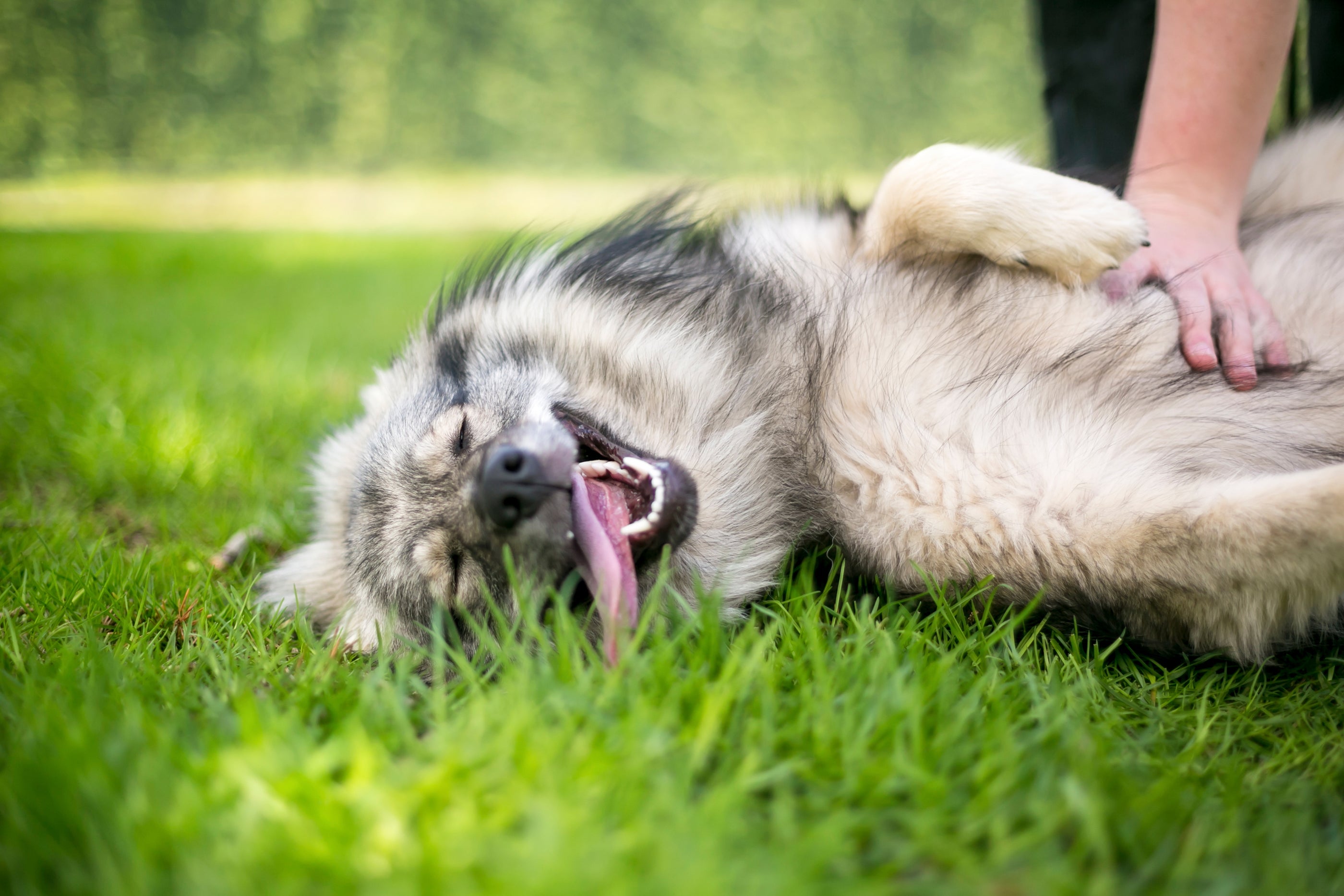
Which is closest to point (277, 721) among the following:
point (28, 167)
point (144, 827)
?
point (144, 827)

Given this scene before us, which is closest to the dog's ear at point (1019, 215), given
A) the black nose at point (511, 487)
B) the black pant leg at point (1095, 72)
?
the black pant leg at point (1095, 72)

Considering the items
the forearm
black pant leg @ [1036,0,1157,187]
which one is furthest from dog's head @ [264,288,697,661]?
black pant leg @ [1036,0,1157,187]

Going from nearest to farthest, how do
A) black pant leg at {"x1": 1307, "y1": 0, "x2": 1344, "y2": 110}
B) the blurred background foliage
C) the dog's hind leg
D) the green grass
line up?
the green grass
the dog's hind leg
black pant leg at {"x1": 1307, "y1": 0, "x2": 1344, "y2": 110}
the blurred background foliage

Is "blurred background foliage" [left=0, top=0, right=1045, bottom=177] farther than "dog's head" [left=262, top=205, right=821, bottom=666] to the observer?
Yes

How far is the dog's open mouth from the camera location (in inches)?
75.5

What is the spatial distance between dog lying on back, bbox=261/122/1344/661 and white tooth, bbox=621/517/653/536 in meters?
0.01

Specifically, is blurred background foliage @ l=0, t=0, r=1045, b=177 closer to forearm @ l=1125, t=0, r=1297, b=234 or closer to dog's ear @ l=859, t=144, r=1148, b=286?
forearm @ l=1125, t=0, r=1297, b=234

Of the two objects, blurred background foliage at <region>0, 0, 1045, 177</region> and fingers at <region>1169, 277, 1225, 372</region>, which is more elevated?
blurred background foliage at <region>0, 0, 1045, 177</region>

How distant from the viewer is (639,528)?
205cm

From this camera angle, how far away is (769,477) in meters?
2.35

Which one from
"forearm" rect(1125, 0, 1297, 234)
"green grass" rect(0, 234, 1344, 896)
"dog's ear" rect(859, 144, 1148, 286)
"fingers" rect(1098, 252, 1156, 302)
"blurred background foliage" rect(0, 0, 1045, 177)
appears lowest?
"green grass" rect(0, 234, 1344, 896)

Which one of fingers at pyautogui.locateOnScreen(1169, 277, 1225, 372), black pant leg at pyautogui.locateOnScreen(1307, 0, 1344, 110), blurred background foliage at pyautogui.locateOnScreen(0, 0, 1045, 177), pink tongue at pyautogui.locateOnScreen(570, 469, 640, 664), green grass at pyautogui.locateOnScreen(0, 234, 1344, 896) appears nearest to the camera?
green grass at pyautogui.locateOnScreen(0, 234, 1344, 896)

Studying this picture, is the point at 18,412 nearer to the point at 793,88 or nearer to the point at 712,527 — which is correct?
the point at 712,527

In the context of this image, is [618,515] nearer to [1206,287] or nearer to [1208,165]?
[1206,287]
